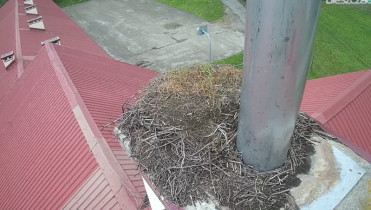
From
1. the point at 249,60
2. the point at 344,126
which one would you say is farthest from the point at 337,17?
the point at 249,60

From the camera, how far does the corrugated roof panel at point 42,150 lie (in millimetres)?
6250

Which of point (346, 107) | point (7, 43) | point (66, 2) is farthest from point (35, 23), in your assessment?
point (66, 2)

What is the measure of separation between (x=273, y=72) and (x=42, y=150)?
559cm

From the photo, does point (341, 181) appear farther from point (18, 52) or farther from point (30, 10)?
point (30, 10)

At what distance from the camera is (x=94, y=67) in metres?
9.74

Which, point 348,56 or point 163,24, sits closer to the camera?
point 348,56

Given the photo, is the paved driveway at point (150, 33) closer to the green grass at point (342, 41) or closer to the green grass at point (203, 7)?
the green grass at point (203, 7)

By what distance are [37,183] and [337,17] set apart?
24590mm

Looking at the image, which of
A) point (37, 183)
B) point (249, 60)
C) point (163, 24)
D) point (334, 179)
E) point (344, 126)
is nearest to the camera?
point (249, 60)

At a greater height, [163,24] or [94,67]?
[94,67]

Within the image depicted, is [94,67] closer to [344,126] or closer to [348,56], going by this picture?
[344,126]

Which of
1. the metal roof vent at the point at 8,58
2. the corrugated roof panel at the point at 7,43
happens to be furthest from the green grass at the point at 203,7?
the metal roof vent at the point at 8,58

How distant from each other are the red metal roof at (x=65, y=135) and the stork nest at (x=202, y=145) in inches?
64.3

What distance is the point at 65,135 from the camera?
679 centimetres
